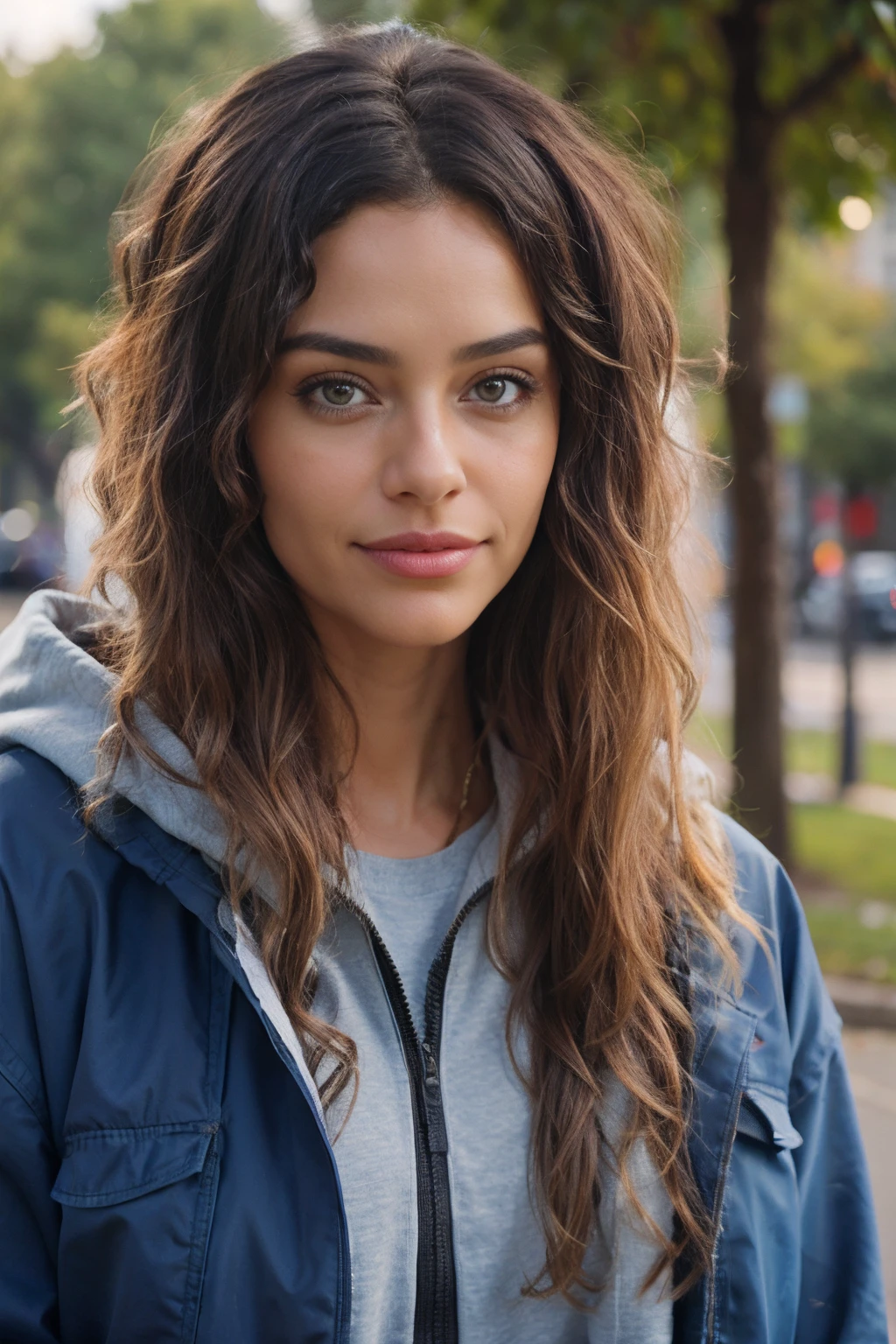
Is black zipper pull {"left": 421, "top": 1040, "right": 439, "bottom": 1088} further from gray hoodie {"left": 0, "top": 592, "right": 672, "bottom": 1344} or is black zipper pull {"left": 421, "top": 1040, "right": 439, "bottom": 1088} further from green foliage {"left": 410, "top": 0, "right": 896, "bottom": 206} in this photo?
green foliage {"left": 410, "top": 0, "right": 896, "bottom": 206}

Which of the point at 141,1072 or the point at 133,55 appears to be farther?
the point at 133,55

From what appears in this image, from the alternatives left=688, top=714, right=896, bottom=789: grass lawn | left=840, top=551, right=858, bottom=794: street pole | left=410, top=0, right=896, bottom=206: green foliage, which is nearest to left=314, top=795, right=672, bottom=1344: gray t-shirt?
left=410, top=0, right=896, bottom=206: green foliage

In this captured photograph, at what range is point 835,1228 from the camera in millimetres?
1910

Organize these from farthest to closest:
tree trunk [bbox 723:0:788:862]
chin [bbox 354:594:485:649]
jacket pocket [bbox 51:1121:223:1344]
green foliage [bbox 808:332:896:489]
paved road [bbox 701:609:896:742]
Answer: paved road [bbox 701:609:896:742] < green foliage [bbox 808:332:896:489] < tree trunk [bbox 723:0:788:862] < chin [bbox 354:594:485:649] < jacket pocket [bbox 51:1121:223:1344]

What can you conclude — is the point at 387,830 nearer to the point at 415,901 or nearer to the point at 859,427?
the point at 415,901

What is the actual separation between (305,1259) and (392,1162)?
17 centimetres

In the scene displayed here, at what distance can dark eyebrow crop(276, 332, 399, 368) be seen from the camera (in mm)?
1618

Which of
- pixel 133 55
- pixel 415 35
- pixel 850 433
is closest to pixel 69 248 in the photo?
pixel 133 55

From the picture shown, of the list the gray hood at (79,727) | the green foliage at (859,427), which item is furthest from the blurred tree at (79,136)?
the gray hood at (79,727)

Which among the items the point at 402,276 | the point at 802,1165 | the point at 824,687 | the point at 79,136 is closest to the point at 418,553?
the point at 402,276

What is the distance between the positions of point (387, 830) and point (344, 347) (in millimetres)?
673

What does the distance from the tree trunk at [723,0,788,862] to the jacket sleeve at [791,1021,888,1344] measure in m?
4.37

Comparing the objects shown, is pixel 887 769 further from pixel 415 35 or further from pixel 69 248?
pixel 69 248

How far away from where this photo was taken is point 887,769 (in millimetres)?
12023
